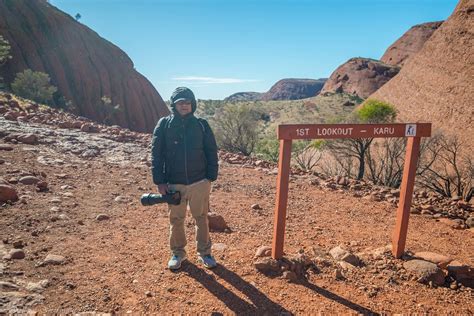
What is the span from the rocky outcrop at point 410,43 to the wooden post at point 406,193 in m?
90.9

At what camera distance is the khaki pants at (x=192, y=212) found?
327cm

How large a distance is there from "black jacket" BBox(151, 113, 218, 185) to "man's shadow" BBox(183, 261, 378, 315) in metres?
1.00

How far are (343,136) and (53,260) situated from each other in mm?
3360

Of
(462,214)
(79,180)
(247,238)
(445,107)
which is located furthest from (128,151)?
(445,107)

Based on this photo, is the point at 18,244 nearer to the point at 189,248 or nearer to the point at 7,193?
the point at 7,193

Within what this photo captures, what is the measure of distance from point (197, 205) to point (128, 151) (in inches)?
242

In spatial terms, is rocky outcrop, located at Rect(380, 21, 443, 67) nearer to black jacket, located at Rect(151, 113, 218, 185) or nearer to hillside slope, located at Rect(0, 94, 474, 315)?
hillside slope, located at Rect(0, 94, 474, 315)

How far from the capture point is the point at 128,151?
28.9 feet

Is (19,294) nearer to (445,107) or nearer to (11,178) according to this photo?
(11,178)

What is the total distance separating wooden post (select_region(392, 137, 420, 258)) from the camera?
3596 mm

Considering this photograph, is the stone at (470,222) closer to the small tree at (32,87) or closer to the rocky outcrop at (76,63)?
the small tree at (32,87)

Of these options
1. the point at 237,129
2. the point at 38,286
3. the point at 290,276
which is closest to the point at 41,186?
the point at 38,286

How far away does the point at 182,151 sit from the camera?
3191 millimetres

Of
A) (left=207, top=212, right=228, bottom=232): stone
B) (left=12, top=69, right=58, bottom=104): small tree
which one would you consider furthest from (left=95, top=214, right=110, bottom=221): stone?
(left=12, top=69, right=58, bottom=104): small tree
